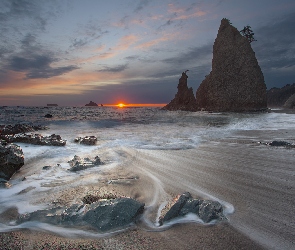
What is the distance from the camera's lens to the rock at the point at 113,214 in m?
2.81

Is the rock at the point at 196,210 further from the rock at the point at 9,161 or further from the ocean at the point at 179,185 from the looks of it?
the rock at the point at 9,161

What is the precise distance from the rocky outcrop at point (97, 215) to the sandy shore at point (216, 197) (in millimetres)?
215

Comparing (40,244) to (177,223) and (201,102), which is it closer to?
(177,223)

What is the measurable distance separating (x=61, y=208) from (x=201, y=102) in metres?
63.3

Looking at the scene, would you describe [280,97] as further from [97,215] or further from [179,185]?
[97,215]

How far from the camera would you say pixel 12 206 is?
11.5 feet

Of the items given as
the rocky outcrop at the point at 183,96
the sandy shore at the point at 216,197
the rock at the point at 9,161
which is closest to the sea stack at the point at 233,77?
the rocky outcrop at the point at 183,96

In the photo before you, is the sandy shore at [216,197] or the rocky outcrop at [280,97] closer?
the sandy shore at [216,197]

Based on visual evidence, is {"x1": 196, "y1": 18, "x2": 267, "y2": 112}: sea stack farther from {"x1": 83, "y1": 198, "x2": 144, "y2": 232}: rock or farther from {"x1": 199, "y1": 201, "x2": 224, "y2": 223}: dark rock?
{"x1": 83, "y1": 198, "x2": 144, "y2": 232}: rock

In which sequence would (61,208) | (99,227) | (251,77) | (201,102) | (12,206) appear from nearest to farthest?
(99,227) → (61,208) → (12,206) → (251,77) → (201,102)

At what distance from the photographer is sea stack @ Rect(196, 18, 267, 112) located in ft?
175

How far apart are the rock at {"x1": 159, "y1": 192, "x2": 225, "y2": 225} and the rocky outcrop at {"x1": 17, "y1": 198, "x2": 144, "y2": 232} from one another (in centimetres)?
49

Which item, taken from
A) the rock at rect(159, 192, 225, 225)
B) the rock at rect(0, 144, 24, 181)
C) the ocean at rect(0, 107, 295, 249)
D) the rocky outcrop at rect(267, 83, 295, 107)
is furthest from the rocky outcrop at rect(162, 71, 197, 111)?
the rock at rect(159, 192, 225, 225)

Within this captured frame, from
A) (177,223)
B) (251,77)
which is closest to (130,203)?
(177,223)
